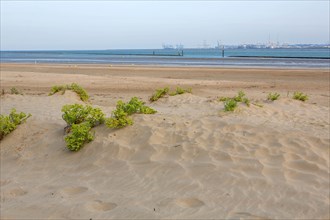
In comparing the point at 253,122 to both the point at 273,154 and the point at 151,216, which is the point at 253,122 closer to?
the point at 273,154

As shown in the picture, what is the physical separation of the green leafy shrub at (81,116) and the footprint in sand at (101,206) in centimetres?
246

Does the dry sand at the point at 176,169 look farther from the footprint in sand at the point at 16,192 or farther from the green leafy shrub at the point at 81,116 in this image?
the green leafy shrub at the point at 81,116

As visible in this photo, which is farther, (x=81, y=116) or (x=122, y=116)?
Result: (x=81, y=116)

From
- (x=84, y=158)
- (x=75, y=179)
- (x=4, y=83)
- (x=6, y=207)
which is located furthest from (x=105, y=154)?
(x=4, y=83)

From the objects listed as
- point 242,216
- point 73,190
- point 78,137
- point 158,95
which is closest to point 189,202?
point 242,216

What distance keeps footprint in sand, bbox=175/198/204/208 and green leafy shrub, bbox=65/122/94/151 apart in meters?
2.35

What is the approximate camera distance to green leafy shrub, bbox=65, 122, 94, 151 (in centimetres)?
623

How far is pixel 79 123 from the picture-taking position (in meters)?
7.00

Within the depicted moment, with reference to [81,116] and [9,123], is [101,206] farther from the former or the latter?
[9,123]

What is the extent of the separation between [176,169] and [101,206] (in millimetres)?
1223

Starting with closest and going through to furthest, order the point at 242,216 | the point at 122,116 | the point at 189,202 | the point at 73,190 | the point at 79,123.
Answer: the point at 242,216 → the point at 189,202 → the point at 73,190 → the point at 122,116 → the point at 79,123

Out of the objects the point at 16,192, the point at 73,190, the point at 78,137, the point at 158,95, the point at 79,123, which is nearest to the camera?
the point at 73,190

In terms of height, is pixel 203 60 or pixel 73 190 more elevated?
pixel 203 60

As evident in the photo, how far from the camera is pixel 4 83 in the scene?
19422 millimetres
